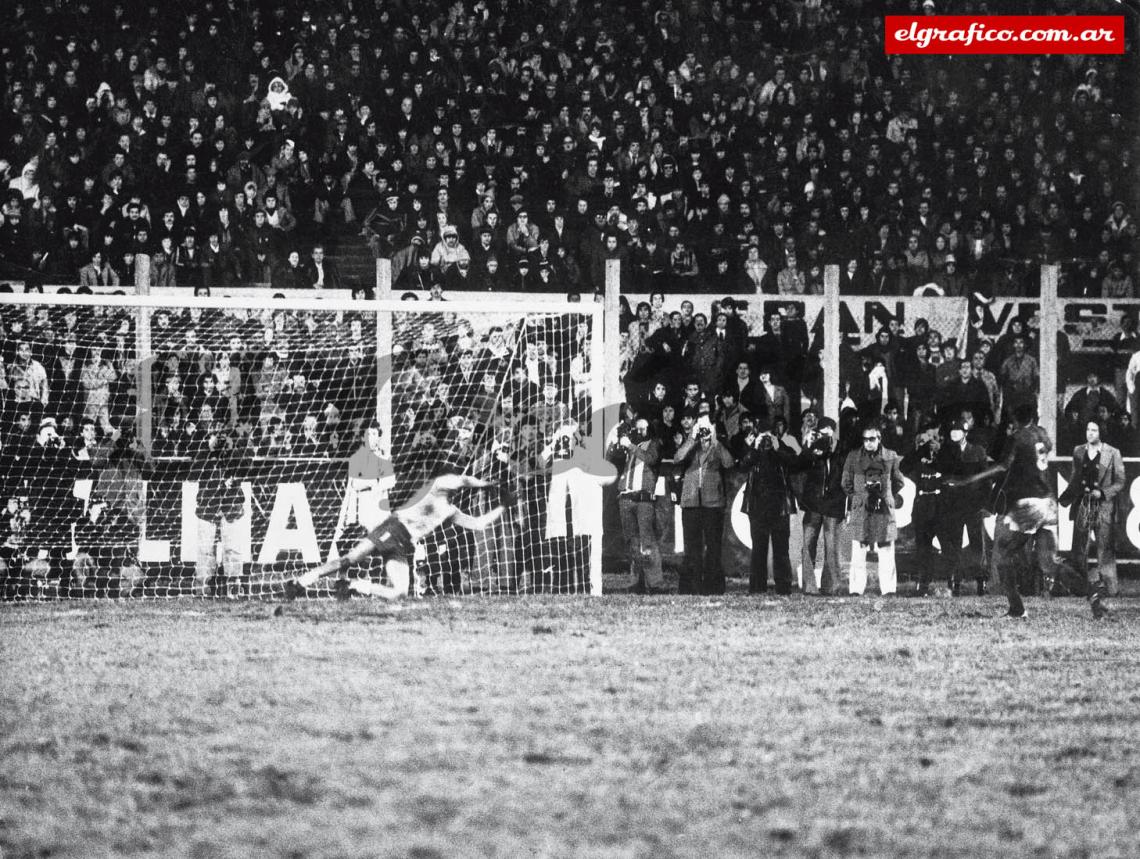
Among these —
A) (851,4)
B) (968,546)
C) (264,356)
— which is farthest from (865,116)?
(264,356)

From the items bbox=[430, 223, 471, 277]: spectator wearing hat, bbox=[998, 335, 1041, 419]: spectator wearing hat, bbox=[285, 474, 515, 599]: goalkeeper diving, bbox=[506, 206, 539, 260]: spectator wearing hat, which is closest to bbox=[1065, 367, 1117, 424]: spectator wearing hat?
bbox=[998, 335, 1041, 419]: spectator wearing hat

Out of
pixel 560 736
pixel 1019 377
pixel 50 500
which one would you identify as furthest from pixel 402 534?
pixel 1019 377

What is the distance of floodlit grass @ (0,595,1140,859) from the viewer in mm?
5707

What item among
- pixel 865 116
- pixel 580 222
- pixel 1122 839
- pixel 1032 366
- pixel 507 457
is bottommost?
pixel 1122 839

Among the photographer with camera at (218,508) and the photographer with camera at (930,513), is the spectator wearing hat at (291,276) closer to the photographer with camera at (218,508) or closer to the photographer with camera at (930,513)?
the photographer with camera at (218,508)

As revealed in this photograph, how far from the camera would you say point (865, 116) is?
59.5 ft

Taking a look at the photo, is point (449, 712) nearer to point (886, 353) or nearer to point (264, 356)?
point (264, 356)

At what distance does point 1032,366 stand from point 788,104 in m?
5.16

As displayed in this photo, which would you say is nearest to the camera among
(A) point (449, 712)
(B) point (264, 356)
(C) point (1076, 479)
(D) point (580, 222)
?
(A) point (449, 712)

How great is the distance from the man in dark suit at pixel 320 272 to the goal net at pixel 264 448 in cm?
76

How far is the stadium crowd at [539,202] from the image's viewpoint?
43.7 feet

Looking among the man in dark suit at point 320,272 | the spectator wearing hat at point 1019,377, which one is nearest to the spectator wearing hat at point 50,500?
the man in dark suit at point 320,272

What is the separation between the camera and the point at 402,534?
11672 millimetres

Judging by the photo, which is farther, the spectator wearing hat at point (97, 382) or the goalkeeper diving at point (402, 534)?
the spectator wearing hat at point (97, 382)
